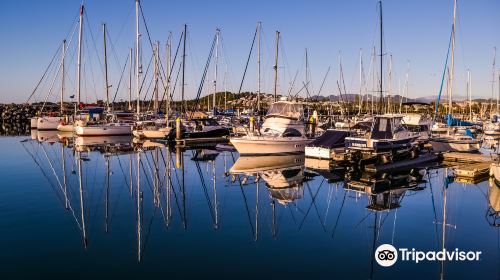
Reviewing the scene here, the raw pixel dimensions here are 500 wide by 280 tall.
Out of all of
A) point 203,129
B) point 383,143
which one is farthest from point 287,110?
point 203,129

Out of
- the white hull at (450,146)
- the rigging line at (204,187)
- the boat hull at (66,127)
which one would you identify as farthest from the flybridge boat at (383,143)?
the boat hull at (66,127)

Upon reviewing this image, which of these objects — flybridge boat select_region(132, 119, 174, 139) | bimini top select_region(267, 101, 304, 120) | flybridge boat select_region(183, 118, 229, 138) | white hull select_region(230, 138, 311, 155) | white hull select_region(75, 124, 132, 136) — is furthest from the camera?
white hull select_region(75, 124, 132, 136)

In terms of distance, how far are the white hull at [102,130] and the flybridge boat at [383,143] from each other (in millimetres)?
31677

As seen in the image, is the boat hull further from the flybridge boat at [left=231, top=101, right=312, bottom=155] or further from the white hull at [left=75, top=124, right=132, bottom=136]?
the flybridge boat at [left=231, top=101, right=312, bottom=155]

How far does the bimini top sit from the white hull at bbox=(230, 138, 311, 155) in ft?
10.2

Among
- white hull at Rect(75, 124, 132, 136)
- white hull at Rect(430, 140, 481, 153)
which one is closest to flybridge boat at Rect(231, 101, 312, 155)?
white hull at Rect(430, 140, 481, 153)

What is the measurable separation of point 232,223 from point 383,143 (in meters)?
16.5

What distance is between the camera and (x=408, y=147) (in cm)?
3269

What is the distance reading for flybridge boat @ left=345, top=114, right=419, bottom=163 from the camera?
29.2 meters

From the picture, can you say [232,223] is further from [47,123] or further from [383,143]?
[47,123]

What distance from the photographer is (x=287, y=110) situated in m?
37.4

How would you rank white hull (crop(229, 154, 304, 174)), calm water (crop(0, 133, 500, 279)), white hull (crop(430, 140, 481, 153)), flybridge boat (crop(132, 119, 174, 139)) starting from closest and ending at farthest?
calm water (crop(0, 133, 500, 279))
white hull (crop(229, 154, 304, 174))
white hull (crop(430, 140, 481, 153))
flybridge boat (crop(132, 119, 174, 139))

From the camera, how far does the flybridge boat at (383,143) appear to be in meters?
29.2

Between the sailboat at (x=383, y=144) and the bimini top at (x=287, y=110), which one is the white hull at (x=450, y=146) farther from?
the bimini top at (x=287, y=110)
